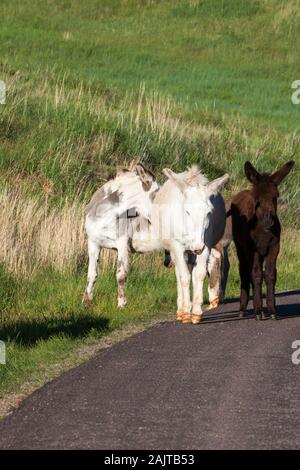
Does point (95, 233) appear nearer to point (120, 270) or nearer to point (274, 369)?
point (120, 270)

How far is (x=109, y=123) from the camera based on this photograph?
98.7 ft

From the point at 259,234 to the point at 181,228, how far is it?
1.03 m

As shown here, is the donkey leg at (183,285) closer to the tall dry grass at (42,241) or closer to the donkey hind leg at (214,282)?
the donkey hind leg at (214,282)

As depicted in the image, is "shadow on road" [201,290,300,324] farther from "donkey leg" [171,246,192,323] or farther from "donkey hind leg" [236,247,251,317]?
"donkey leg" [171,246,192,323]

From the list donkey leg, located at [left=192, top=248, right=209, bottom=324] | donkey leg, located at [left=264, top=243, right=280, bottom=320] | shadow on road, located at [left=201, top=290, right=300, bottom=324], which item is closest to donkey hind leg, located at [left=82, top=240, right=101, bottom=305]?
shadow on road, located at [left=201, top=290, right=300, bottom=324]

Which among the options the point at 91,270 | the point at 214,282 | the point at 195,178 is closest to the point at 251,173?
the point at 195,178

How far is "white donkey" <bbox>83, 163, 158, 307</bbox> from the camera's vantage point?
54.9ft

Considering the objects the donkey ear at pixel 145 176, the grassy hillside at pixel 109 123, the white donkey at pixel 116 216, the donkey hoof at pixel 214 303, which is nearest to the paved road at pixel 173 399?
the grassy hillside at pixel 109 123

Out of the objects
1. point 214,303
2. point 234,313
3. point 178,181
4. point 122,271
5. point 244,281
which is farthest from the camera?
point 214,303

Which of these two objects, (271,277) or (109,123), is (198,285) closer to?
(271,277)

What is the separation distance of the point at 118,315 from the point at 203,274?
1084 millimetres

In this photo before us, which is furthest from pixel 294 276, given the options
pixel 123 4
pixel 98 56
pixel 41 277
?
pixel 123 4
